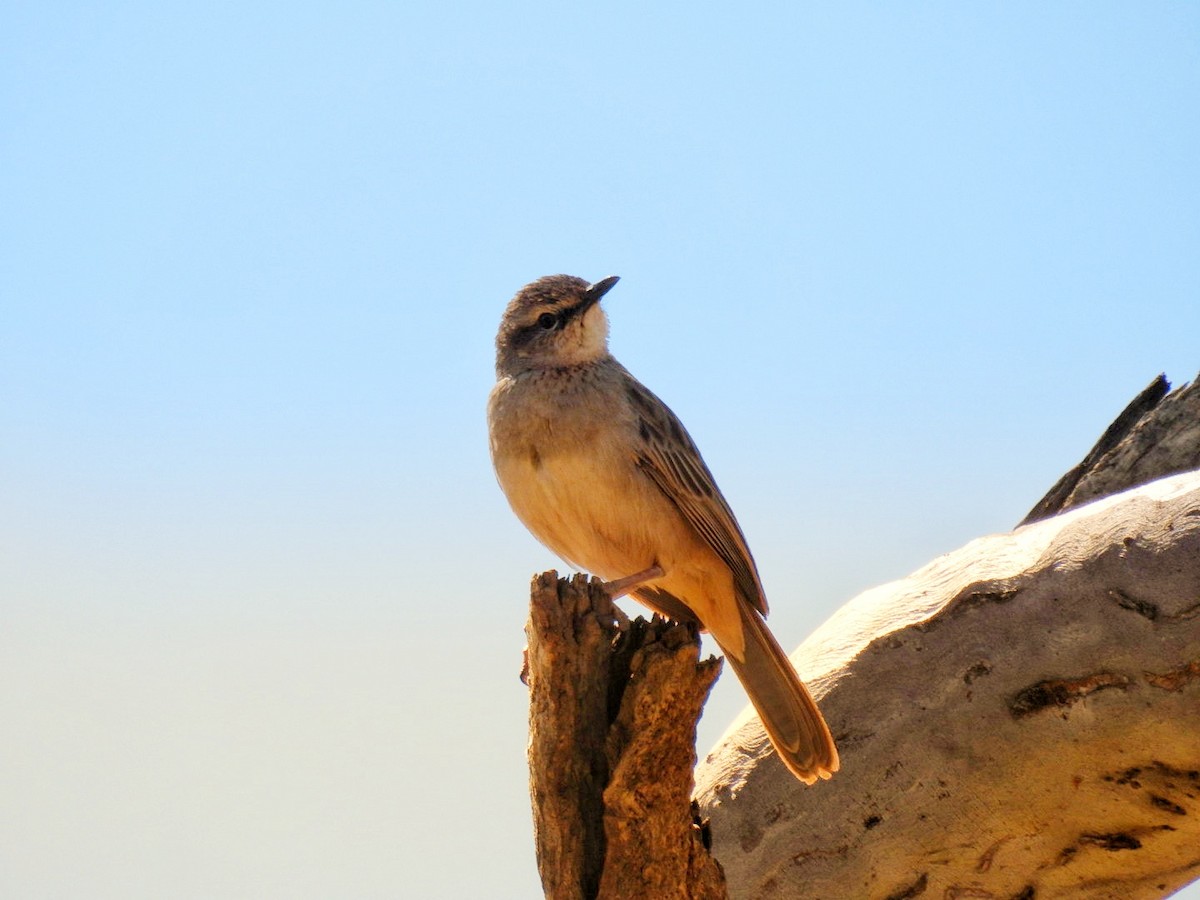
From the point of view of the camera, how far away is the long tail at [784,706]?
551 cm

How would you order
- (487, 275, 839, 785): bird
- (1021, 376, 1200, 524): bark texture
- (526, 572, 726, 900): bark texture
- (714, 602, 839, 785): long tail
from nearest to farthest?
(526, 572, 726, 900): bark texture → (714, 602, 839, 785): long tail → (487, 275, 839, 785): bird → (1021, 376, 1200, 524): bark texture

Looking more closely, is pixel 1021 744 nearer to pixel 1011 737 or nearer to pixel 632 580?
pixel 1011 737

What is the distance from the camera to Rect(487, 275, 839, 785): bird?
562 centimetres

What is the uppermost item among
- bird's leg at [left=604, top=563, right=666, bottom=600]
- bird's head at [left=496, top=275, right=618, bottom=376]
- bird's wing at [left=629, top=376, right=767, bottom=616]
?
bird's head at [left=496, top=275, right=618, bottom=376]

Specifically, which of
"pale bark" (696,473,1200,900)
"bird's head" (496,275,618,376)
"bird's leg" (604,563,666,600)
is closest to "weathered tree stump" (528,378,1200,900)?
"pale bark" (696,473,1200,900)

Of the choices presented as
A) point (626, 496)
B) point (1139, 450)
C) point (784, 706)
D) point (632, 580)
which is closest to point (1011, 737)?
point (784, 706)

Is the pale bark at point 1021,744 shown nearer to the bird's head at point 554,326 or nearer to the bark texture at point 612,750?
the bark texture at point 612,750

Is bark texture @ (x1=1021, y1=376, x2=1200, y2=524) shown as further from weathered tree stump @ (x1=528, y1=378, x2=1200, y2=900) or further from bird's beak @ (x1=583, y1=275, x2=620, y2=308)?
bird's beak @ (x1=583, y1=275, x2=620, y2=308)

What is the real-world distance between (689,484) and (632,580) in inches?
23.5

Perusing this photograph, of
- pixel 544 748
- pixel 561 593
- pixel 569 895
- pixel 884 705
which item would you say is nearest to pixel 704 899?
pixel 569 895

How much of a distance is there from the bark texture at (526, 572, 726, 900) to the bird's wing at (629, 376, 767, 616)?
1.37m

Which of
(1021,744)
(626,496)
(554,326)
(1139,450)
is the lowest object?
(1021,744)

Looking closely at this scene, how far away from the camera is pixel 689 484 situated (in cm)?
592

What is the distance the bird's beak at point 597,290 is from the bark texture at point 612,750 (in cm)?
219
